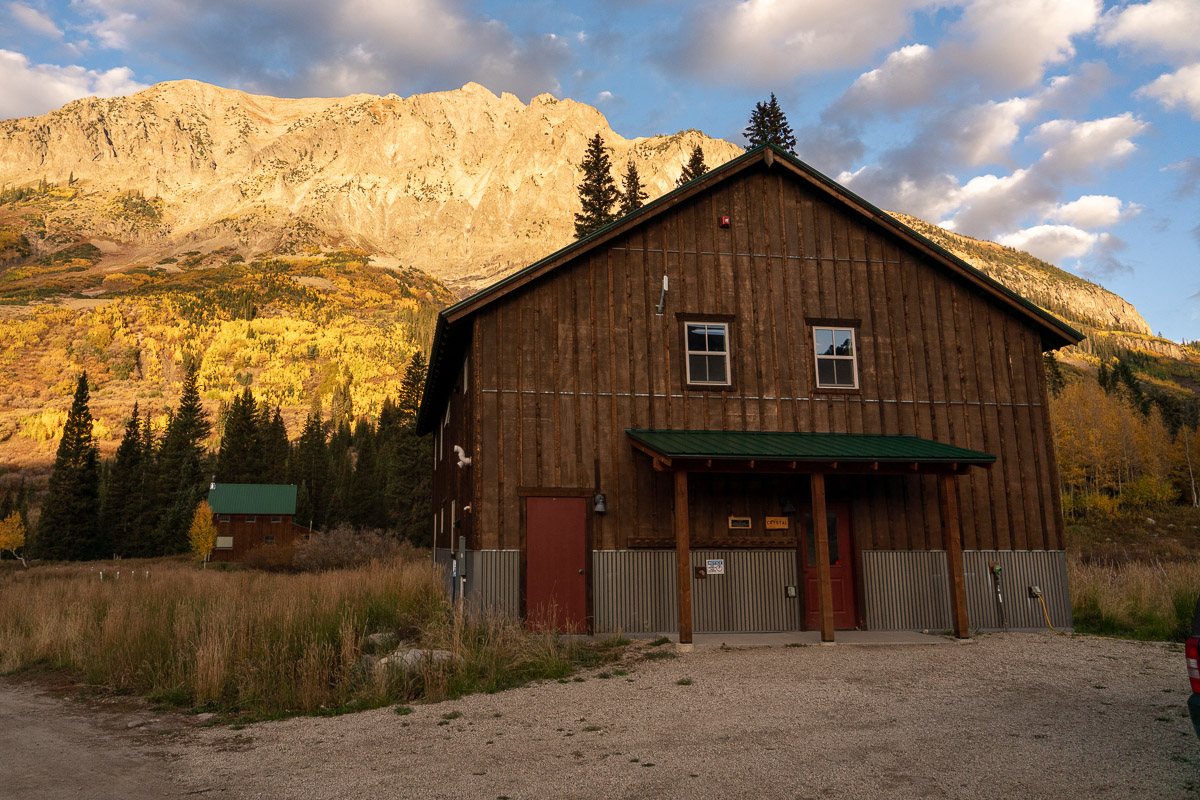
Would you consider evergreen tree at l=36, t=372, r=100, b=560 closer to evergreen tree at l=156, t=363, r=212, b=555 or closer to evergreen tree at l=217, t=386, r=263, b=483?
evergreen tree at l=156, t=363, r=212, b=555

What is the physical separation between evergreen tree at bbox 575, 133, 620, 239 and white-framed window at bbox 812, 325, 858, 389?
24382mm

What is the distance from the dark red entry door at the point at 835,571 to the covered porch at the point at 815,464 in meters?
0.25

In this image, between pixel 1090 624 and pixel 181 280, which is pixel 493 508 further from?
pixel 181 280

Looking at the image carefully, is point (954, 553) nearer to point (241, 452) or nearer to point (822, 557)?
point (822, 557)

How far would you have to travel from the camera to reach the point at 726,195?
1634 cm

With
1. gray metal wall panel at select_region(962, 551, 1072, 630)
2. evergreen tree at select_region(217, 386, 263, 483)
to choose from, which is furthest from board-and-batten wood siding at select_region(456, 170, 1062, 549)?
evergreen tree at select_region(217, 386, 263, 483)

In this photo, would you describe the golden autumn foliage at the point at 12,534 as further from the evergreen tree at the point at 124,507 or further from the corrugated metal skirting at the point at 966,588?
the corrugated metal skirting at the point at 966,588

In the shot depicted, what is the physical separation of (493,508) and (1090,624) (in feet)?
39.9

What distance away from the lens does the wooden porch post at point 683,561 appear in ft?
41.8

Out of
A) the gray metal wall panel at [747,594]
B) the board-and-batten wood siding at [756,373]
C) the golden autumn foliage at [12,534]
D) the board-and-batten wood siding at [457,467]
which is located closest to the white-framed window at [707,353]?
the board-and-batten wood siding at [756,373]

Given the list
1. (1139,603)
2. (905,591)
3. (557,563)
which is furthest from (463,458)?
(1139,603)

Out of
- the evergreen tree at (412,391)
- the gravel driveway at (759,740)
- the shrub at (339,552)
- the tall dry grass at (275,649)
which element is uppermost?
the evergreen tree at (412,391)

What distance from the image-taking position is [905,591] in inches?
593

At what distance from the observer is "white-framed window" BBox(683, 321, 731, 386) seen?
604 inches
